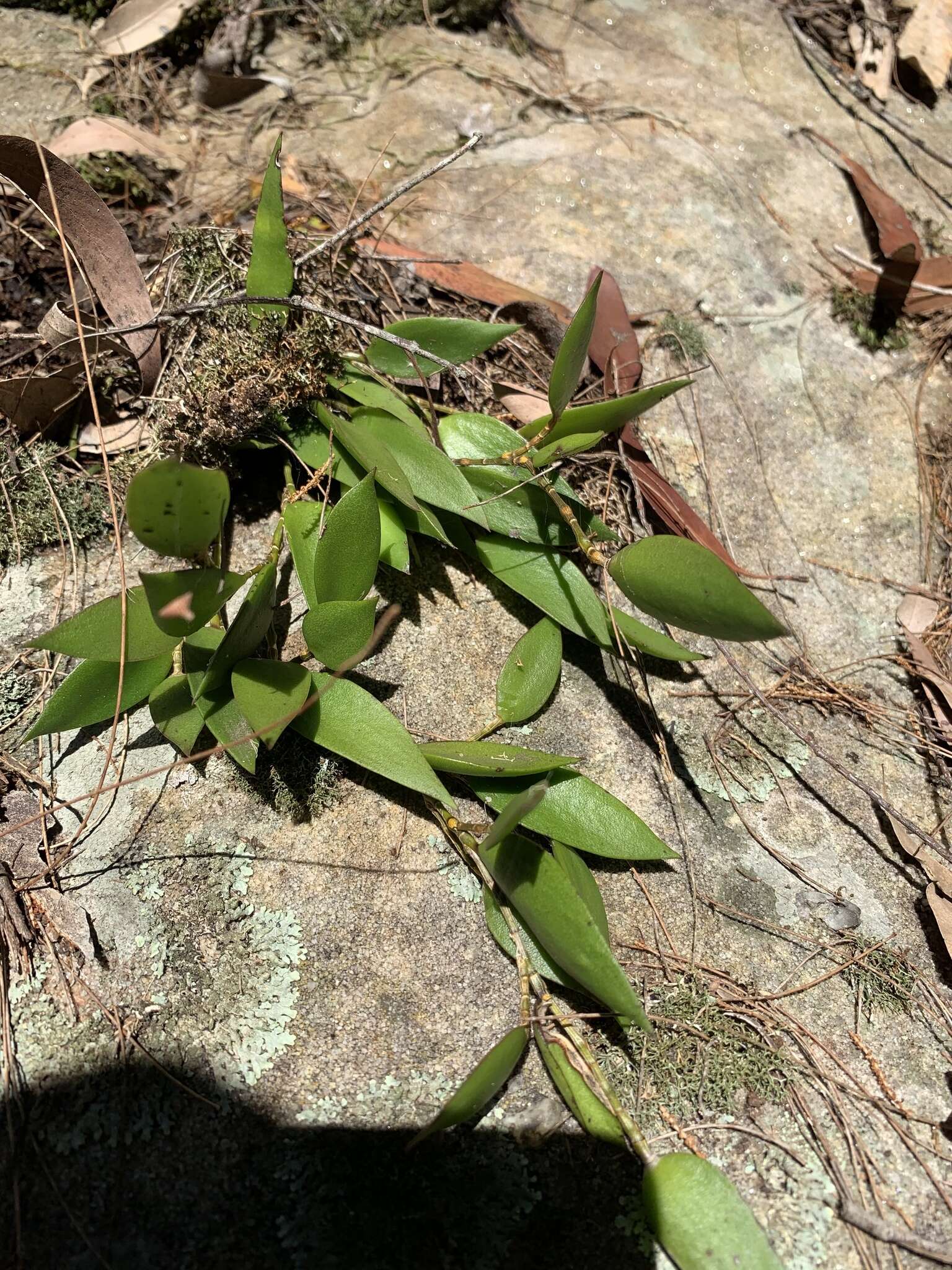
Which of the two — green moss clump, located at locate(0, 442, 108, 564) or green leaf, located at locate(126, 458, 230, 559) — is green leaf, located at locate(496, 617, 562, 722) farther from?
green moss clump, located at locate(0, 442, 108, 564)

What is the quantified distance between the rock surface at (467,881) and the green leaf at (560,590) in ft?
0.25

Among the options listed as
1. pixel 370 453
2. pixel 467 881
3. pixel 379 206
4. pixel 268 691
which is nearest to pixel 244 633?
pixel 268 691

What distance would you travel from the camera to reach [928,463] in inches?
68.1

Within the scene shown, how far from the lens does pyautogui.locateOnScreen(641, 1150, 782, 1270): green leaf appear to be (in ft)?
3.00

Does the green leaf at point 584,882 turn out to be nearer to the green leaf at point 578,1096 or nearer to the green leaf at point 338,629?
the green leaf at point 578,1096

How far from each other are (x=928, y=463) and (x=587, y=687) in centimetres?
93

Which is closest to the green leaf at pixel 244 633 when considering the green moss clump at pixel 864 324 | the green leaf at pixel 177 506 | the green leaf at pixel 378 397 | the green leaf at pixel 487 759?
the green leaf at pixel 177 506

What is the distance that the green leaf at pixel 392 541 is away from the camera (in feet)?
4.16

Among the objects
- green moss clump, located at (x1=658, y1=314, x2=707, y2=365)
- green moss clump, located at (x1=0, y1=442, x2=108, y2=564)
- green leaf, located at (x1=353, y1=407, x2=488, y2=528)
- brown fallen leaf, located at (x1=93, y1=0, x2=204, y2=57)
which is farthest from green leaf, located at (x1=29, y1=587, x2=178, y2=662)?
brown fallen leaf, located at (x1=93, y1=0, x2=204, y2=57)

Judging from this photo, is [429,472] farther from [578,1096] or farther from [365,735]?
[578,1096]

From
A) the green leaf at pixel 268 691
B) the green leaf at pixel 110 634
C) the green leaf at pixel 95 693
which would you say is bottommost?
the green leaf at pixel 95 693

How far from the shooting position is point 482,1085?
96 cm

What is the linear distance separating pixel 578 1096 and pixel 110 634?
0.80 m

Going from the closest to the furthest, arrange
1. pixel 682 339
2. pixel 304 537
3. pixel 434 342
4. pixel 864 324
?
pixel 304 537
pixel 434 342
pixel 682 339
pixel 864 324
